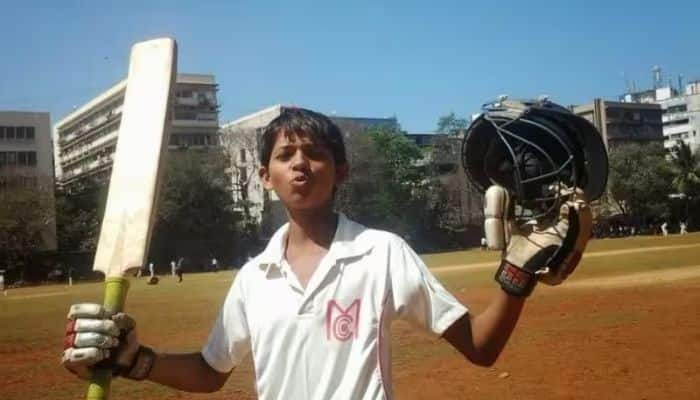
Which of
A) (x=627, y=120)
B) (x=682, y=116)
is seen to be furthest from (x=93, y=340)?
(x=682, y=116)

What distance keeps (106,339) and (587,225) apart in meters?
1.29

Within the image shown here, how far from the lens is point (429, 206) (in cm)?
5747

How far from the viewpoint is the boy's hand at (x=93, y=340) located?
1921 millimetres

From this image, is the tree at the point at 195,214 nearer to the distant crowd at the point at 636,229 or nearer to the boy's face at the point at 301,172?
the distant crowd at the point at 636,229

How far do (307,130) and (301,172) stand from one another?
0.13 metres

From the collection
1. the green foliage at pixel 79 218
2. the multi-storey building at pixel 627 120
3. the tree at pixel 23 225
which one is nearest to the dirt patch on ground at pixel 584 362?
the tree at pixel 23 225

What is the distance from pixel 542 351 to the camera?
28.7 feet

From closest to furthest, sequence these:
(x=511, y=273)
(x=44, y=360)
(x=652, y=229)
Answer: (x=511, y=273)
(x=44, y=360)
(x=652, y=229)

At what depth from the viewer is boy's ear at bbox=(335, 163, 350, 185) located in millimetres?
2155

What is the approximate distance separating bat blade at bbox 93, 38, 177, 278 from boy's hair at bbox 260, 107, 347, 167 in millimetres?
416

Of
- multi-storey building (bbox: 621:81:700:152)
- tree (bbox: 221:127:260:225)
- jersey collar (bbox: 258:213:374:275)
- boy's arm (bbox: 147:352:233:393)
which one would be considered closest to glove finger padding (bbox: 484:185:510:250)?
jersey collar (bbox: 258:213:374:275)

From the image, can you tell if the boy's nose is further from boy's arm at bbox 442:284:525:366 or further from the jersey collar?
boy's arm at bbox 442:284:525:366

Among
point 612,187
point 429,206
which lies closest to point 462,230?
point 429,206

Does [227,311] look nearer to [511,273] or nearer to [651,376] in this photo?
[511,273]
